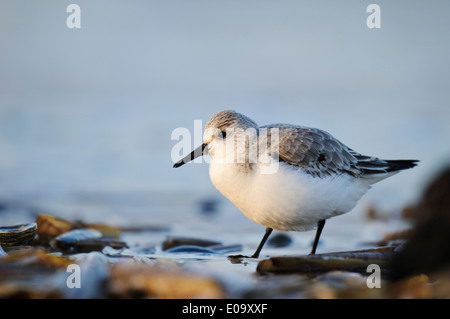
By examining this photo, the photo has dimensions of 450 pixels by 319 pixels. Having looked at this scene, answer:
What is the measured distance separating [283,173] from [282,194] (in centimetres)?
19

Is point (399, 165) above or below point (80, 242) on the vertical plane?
above

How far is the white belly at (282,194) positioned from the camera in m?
4.84

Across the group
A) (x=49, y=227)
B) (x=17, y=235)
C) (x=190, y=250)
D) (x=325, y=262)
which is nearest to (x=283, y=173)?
(x=325, y=262)

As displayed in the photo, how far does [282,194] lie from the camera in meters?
4.83

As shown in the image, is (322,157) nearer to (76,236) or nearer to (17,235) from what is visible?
(76,236)

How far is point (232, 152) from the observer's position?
509 cm

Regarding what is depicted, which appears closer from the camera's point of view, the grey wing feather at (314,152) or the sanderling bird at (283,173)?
the sanderling bird at (283,173)

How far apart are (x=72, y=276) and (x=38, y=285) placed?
0.80ft

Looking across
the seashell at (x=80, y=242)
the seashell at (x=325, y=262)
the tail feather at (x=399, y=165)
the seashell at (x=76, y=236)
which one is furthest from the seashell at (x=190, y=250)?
the tail feather at (x=399, y=165)

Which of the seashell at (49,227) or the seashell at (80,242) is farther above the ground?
the seashell at (49,227)

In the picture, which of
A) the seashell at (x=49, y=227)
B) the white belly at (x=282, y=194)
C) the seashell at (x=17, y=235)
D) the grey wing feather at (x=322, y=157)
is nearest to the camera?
the white belly at (x=282, y=194)

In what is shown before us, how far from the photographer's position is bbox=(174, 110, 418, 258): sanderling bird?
4.87 m

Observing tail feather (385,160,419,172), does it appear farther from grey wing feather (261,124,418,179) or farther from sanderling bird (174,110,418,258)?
sanderling bird (174,110,418,258)

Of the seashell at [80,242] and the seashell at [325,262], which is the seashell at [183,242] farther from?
the seashell at [325,262]
